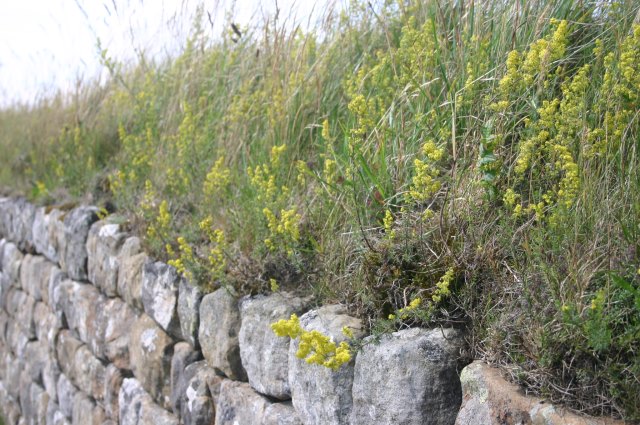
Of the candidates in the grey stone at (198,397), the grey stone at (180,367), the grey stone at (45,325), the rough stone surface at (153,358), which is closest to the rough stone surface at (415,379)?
the grey stone at (198,397)

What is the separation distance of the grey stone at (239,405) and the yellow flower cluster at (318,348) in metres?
0.53

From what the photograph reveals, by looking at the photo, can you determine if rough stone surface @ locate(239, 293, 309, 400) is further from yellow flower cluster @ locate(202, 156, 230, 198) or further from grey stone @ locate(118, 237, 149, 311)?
grey stone @ locate(118, 237, 149, 311)

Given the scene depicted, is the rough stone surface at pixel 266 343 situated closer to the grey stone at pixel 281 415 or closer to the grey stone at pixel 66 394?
the grey stone at pixel 281 415

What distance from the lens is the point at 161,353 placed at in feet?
10.5

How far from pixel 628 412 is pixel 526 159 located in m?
0.76

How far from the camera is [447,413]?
1835mm

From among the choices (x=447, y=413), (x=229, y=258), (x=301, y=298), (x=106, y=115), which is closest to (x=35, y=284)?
(x=106, y=115)

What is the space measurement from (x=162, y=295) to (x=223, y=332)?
24.2 inches

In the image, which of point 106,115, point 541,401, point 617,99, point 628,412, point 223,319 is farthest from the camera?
point 106,115

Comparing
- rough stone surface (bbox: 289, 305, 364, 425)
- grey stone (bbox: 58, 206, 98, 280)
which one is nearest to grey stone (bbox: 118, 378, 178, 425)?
grey stone (bbox: 58, 206, 98, 280)

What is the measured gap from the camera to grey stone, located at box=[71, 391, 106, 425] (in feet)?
12.8

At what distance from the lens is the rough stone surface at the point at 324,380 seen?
2041mm

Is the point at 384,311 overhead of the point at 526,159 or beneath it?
beneath

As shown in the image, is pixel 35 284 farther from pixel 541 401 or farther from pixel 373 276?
pixel 541 401
